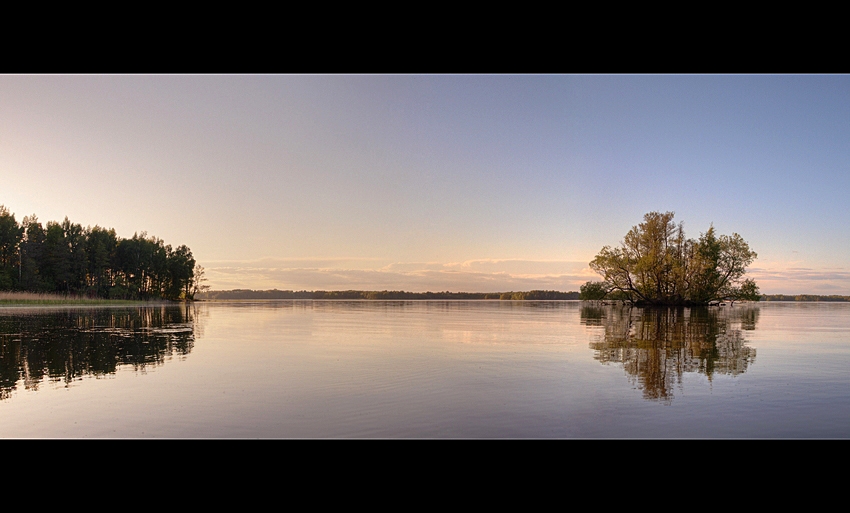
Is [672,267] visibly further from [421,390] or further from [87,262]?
[87,262]

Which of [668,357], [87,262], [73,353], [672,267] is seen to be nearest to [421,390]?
[668,357]

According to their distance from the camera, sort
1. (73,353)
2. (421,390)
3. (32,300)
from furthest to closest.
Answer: (32,300)
(73,353)
(421,390)

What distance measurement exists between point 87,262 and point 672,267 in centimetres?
10132

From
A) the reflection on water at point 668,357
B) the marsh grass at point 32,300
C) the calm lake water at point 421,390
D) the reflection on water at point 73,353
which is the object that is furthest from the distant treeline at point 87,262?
the reflection on water at point 668,357

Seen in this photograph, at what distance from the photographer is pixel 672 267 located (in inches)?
2726

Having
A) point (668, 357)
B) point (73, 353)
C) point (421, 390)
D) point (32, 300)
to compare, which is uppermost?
→ point (421, 390)

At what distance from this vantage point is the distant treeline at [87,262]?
7931 cm

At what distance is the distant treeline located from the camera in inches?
3123

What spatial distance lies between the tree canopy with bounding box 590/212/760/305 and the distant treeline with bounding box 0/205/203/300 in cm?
9138

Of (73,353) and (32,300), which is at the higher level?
(73,353)

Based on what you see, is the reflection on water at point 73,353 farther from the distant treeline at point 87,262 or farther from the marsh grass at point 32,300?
the distant treeline at point 87,262

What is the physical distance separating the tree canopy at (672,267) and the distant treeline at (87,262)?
300ft
